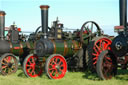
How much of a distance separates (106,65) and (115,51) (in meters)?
0.55

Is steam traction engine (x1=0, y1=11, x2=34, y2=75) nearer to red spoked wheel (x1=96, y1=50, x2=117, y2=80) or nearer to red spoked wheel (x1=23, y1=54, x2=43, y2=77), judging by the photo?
red spoked wheel (x1=23, y1=54, x2=43, y2=77)

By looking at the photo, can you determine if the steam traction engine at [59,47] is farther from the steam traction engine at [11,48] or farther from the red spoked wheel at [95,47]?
the steam traction engine at [11,48]

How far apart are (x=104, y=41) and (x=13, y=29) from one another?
15.0ft

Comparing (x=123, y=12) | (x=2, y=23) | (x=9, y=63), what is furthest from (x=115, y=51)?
(x=2, y=23)

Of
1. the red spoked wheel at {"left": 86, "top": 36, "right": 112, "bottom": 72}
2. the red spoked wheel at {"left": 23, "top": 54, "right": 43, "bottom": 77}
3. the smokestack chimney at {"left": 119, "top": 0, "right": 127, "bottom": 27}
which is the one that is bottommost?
the red spoked wheel at {"left": 23, "top": 54, "right": 43, "bottom": 77}

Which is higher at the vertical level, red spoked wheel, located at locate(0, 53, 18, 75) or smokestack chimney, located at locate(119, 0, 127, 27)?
smokestack chimney, located at locate(119, 0, 127, 27)

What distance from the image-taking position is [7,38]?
10.9 m

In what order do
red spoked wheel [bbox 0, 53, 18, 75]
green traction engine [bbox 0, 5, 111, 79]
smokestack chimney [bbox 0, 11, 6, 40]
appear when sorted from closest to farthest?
green traction engine [bbox 0, 5, 111, 79], red spoked wheel [bbox 0, 53, 18, 75], smokestack chimney [bbox 0, 11, 6, 40]

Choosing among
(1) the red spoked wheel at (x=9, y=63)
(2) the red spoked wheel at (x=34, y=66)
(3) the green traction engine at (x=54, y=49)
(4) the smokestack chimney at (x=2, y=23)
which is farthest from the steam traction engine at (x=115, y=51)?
(4) the smokestack chimney at (x=2, y=23)

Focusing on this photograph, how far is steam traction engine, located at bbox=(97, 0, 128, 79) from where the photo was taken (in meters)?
6.09

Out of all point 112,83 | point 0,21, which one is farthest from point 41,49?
point 0,21

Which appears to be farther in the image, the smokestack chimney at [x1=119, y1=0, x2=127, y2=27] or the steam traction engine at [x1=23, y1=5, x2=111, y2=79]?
the steam traction engine at [x1=23, y1=5, x2=111, y2=79]

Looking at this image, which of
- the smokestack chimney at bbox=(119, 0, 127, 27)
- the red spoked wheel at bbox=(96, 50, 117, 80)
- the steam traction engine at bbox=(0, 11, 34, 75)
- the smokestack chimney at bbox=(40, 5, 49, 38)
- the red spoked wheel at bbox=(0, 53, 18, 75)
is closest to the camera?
the red spoked wheel at bbox=(96, 50, 117, 80)

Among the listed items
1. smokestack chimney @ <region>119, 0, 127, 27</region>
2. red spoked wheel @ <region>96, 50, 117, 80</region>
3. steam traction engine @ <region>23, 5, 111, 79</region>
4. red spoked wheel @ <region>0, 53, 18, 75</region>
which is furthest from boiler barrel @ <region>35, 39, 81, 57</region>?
smokestack chimney @ <region>119, 0, 127, 27</region>
